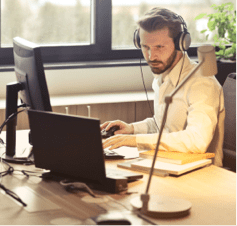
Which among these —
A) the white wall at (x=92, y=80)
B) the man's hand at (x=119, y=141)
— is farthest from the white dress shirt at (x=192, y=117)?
the white wall at (x=92, y=80)

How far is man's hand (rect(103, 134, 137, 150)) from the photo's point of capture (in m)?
1.89

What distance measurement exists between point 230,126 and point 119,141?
69cm

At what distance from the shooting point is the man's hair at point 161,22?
2.09 meters

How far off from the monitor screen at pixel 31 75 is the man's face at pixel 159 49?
570 millimetres

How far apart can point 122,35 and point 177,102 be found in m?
1.72

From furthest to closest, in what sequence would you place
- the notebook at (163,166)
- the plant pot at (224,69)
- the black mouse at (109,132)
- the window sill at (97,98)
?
the plant pot at (224,69) → the window sill at (97,98) → the black mouse at (109,132) → the notebook at (163,166)

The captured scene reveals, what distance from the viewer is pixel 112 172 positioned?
5.27 ft

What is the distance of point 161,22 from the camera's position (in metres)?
2.10

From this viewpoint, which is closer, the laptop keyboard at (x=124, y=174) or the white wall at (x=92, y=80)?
the laptop keyboard at (x=124, y=174)

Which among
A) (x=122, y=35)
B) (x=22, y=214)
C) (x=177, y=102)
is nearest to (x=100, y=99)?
(x=122, y=35)

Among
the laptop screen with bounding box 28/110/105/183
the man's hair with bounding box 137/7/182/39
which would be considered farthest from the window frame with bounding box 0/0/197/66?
the laptop screen with bounding box 28/110/105/183

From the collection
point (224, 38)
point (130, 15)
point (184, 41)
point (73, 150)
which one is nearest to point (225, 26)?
point (224, 38)

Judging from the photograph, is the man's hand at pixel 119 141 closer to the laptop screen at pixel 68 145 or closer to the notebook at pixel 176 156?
the notebook at pixel 176 156

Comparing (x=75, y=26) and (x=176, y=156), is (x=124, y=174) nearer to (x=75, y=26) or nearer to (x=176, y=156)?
(x=176, y=156)
